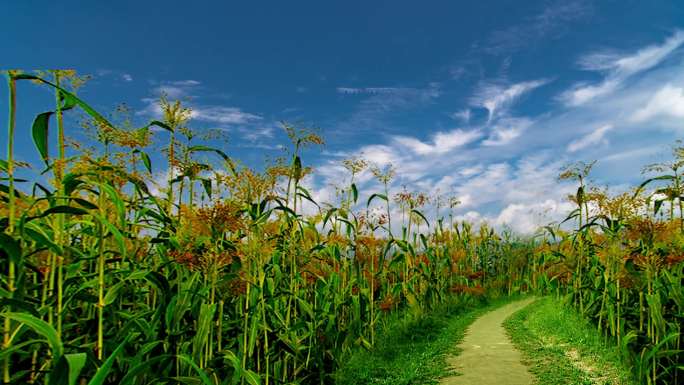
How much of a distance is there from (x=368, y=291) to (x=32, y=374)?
210 inches

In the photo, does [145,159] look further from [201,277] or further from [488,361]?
[488,361]

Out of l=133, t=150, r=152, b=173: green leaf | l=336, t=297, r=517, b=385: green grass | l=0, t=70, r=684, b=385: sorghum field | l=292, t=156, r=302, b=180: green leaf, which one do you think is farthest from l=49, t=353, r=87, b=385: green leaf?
l=336, t=297, r=517, b=385: green grass

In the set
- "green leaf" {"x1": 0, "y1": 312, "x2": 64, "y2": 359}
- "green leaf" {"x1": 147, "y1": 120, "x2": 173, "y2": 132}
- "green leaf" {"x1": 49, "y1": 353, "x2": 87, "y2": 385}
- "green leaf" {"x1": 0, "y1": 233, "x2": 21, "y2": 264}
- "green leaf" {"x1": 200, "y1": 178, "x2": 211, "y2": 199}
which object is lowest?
"green leaf" {"x1": 49, "y1": 353, "x2": 87, "y2": 385}

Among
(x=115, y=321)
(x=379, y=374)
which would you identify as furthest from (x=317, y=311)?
(x=115, y=321)

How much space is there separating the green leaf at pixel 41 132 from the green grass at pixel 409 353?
4.39m

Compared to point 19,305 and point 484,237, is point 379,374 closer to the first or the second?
point 19,305

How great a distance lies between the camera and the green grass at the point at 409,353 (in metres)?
6.02

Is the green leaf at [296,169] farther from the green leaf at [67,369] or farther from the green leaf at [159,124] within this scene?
the green leaf at [67,369]

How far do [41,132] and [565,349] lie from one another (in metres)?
7.77

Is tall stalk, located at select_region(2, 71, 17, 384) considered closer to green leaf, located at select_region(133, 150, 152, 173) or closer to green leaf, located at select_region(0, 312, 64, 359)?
green leaf, located at select_region(0, 312, 64, 359)

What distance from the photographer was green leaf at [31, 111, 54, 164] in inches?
89.6

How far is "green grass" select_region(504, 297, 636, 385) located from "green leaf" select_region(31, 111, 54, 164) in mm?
5822

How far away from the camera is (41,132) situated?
230 centimetres

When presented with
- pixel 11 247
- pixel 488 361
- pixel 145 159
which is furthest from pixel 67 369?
pixel 488 361
